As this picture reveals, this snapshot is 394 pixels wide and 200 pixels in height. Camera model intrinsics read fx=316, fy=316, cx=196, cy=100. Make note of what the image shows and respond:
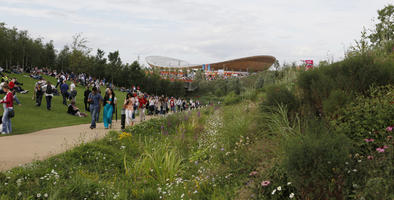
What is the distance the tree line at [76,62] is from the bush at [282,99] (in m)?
46.8

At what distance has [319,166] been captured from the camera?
3.35 meters

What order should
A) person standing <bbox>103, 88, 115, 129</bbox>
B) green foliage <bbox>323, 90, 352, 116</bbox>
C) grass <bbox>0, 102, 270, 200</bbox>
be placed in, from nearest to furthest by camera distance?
grass <bbox>0, 102, 270, 200</bbox>
green foliage <bbox>323, 90, 352, 116</bbox>
person standing <bbox>103, 88, 115, 129</bbox>

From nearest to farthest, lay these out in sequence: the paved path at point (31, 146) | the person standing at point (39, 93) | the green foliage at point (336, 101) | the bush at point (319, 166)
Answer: the bush at point (319, 166), the green foliage at point (336, 101), the paved path at point (31, 146), the person standing at point (39, 93)

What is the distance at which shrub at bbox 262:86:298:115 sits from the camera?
671 centimetres

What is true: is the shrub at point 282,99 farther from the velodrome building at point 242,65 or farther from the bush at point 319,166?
the velodrome building at point 242,65

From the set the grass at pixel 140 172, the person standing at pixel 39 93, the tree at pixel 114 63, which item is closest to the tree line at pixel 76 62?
the tree at pixel 114 63

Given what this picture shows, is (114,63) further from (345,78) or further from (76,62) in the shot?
(345,78)

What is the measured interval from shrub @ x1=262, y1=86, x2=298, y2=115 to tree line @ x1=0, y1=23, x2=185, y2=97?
154ft

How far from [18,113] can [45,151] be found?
29.7ft

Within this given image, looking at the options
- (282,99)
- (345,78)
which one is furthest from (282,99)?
(345,78)

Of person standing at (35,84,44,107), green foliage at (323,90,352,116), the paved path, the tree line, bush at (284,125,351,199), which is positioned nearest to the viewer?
bush at (284,125,351,199)

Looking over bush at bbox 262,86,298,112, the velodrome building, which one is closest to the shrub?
bush at bbox 262,86,298,112

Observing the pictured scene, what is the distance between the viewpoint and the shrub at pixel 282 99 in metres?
6.71

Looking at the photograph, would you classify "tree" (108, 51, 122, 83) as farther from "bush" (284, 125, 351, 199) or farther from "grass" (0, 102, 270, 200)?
"bush" (284, 125, 351, 199)
